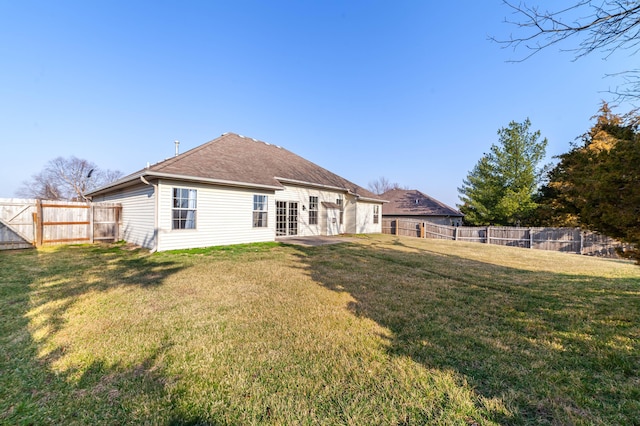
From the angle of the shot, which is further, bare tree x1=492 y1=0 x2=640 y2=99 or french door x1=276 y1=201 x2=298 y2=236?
french door x1=276 y1=201 x2=298 y2=236

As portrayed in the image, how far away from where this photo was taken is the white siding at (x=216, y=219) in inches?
376

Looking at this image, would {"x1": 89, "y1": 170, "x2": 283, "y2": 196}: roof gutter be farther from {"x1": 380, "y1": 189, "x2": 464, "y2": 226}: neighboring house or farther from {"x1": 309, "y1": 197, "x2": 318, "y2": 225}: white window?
{"x1": 380, "y1": 189, "x2": 464, "y2": 226}: neighboring house

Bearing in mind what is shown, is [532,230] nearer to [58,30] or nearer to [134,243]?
[134,243]

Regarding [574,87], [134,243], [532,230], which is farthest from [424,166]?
[134,243]

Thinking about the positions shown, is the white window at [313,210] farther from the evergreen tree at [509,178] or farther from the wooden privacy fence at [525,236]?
the evergreen tree at [509,178]

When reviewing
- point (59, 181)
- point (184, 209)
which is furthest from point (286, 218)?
point (59, 181)

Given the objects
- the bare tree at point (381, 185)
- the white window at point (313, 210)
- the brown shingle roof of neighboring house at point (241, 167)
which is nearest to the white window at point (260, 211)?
the brown shingle roof of neighboring house at point (241, 167)

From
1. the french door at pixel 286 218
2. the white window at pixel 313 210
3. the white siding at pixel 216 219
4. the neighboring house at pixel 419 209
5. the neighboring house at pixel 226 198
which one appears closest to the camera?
the white siding at pixel 216 219

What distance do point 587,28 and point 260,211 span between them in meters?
11.6

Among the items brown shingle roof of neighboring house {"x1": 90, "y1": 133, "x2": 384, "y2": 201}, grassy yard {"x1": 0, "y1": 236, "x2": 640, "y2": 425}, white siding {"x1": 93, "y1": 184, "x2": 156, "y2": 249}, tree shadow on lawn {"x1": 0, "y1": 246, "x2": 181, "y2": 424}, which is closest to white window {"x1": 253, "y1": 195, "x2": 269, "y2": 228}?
brown shingle roof of neighboring house {"x1": 90, "y1": 133, "x2": 384, "y2": 201}

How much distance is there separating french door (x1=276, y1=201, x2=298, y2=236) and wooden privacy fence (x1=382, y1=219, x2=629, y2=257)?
11.5 meters

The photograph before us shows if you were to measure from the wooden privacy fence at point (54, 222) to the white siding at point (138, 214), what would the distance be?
28.2 inches

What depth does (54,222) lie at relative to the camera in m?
10.8

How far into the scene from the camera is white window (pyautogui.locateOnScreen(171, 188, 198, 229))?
980 centimetres
